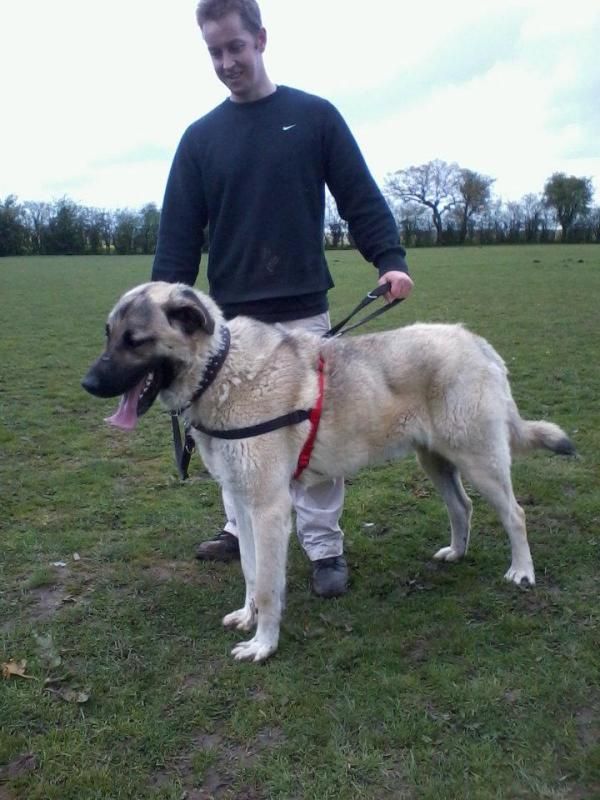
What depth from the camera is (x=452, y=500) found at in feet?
15.4

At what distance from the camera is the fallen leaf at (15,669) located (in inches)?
140

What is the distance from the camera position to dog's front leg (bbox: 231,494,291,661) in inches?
146

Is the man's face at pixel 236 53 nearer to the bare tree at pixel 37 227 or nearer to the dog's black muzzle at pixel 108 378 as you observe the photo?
the dog's black muzzle at pixel 108 378

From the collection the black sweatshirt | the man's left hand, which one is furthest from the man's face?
the man's left hand

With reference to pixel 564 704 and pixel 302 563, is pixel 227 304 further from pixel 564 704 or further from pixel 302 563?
pixel 564 704

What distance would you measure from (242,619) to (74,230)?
221 ft

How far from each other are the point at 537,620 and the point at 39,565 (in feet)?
10.2

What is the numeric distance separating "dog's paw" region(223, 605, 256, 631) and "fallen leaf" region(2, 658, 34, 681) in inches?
41.5

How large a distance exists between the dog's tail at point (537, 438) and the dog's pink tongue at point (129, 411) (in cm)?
219

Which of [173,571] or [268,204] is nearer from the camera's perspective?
[268,204]

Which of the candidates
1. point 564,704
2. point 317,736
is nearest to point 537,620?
point 564,704

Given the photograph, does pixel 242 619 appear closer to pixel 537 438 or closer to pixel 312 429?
pixel 312 429

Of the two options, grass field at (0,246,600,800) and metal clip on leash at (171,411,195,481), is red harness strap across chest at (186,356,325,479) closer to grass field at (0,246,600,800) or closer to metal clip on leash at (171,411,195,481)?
grass field at (0,246,600,800)

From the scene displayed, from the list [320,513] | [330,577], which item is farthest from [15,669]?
[320,513]
